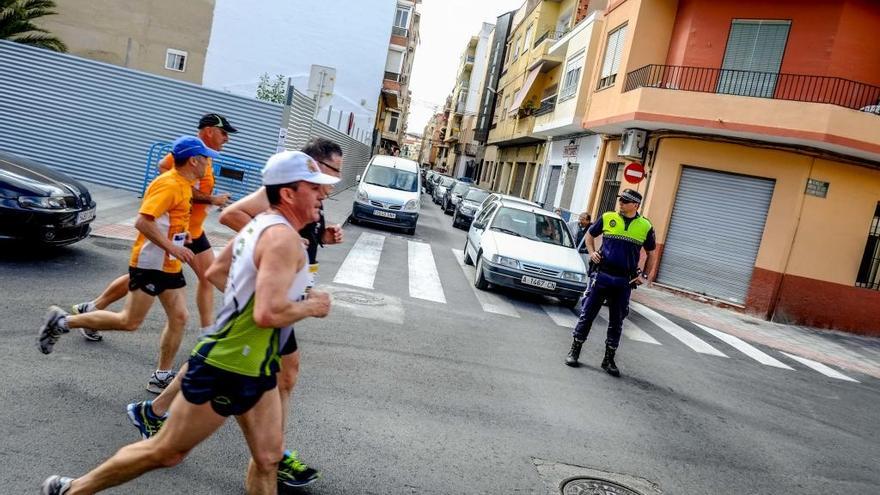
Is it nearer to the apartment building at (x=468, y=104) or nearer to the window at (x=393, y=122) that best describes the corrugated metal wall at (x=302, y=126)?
the apartment building at (x=468, y=104)

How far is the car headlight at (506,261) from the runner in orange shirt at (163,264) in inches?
244

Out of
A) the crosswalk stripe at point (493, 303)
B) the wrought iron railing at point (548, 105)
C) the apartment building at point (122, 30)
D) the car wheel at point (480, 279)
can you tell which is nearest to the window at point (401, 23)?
the apartment building at point (122, 30)

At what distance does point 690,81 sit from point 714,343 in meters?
8.77

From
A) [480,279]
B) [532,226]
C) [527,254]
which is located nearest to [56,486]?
[527,254]

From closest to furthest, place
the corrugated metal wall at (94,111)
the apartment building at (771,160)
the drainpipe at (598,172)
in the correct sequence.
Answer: the corrugated metal wall at (94,111) < the apartment building at (771,160) < the drainpipe at (598,172)

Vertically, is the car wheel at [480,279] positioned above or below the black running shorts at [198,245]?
below

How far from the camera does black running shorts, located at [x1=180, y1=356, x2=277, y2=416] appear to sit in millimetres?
2662

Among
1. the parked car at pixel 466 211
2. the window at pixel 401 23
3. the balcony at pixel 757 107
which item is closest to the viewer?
the balcony at pixel 757 107

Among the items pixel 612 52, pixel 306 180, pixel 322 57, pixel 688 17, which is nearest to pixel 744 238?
pixel 688 17

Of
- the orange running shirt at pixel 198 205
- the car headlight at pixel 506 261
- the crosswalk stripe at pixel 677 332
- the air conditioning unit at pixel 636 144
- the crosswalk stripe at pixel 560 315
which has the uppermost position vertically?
the air conditioning unit at pixel 636 144

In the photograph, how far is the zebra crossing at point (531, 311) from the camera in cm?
946

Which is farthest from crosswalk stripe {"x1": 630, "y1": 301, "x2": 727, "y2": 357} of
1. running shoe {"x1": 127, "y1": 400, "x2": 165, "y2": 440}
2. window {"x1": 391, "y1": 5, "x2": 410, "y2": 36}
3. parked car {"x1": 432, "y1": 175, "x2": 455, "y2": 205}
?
window {"x1": 391, "y1": 5, "x2": 410, "y2": 36}

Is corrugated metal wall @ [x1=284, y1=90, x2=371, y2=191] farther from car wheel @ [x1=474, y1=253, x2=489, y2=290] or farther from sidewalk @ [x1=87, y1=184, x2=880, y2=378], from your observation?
car wheel @ [x1=474, y1=253, x2=489, y2=290]

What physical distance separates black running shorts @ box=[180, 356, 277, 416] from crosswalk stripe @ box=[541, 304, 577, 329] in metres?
7.00
